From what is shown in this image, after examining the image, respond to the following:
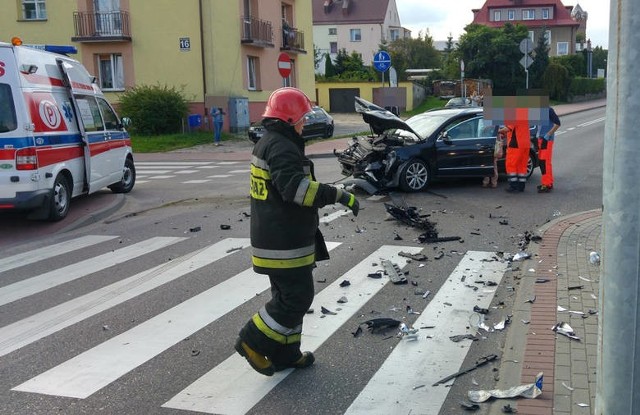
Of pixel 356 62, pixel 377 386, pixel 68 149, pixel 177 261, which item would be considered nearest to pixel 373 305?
pixel 377 386

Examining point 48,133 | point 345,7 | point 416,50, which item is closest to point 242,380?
point 48,133

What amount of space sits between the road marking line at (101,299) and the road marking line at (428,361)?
2930 mm

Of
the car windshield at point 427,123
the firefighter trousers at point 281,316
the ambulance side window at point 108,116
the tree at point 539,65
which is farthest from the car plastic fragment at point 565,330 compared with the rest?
the tree at point 539,65

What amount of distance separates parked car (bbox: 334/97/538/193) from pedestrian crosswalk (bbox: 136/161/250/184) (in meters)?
5.48

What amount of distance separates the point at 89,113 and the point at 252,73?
923 inches

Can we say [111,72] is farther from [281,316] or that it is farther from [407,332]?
[281,316]

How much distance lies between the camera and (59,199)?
1126cm

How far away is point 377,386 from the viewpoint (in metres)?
4.59

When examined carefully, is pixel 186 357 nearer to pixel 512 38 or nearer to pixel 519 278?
pixel 519 278

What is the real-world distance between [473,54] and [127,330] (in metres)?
60.0

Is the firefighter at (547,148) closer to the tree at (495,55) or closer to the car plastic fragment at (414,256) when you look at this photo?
the car plastic fragment at (414,256)

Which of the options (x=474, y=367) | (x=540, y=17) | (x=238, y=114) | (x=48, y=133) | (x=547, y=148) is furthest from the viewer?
(x=540, y=17)

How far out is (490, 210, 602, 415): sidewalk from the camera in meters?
4.18

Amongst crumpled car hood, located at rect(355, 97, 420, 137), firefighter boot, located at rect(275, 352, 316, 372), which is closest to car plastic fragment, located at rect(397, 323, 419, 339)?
firefighter boot, located at rect(275, 352, 316, 372)
